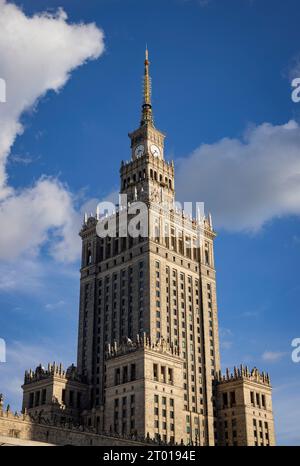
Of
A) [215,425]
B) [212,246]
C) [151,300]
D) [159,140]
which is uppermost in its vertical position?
[159,140]

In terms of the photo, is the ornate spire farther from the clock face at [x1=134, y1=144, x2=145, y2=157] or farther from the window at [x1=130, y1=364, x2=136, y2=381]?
the window at [x1=130, y1=364, x2=136, y2=381]

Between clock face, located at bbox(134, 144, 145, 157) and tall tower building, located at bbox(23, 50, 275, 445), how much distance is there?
138 cm

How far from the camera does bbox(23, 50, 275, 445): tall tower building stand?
413ft

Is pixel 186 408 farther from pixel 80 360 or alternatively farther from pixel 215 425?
pixel 80 360

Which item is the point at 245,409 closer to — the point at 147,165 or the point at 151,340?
the point at 151,340

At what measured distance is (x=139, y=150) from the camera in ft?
571

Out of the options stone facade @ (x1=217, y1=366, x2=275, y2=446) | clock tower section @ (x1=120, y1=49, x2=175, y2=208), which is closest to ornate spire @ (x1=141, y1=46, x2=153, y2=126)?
clock tower section @ (x1=120, y1=49, x2=175, y2=208)

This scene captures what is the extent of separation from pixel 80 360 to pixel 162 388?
3540cm

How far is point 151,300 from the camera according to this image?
471 ft

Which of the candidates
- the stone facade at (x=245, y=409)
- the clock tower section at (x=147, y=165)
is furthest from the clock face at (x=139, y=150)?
the stone facade at (x=245, y=409)

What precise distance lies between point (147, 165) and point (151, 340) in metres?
51.9
